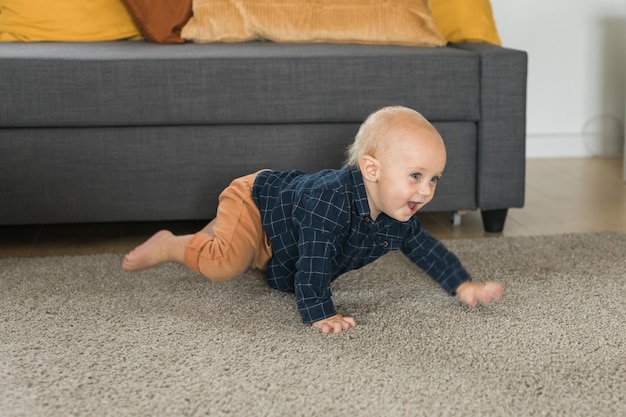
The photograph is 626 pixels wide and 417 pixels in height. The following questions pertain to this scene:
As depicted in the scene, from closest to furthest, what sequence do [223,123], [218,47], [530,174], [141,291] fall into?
[141,291]
[223,123]
[218,47]
[530,174]

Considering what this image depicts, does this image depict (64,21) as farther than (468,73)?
Yes

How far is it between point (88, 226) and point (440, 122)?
98cm

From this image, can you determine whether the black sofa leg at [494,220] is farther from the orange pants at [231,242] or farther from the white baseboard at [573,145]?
the white baseboard at [573,145]

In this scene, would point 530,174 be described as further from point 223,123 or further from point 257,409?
point 257,409

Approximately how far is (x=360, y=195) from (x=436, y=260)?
212 millimetres

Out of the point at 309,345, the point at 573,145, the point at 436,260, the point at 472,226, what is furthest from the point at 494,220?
the point at 573,145

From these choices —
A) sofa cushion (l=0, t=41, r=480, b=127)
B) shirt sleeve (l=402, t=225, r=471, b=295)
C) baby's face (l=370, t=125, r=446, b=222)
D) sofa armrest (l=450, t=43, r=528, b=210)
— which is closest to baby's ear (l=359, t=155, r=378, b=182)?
baby's face (l=370, t=125, r=446, b=222)

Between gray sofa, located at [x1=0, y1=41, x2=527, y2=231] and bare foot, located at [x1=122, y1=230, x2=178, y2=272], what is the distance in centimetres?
42

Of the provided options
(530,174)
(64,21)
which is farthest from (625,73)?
(64,21)

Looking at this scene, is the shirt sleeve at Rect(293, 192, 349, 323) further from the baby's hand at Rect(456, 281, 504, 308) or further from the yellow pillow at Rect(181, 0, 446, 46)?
the yellow pillow at Rect(181, 0, 446, 46)

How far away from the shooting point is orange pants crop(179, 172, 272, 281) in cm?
162

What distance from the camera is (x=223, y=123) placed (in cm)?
210

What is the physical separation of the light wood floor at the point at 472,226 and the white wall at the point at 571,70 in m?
0.60

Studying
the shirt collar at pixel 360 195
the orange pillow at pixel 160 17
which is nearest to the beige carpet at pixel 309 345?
the shirt collar at pixel 360 195
